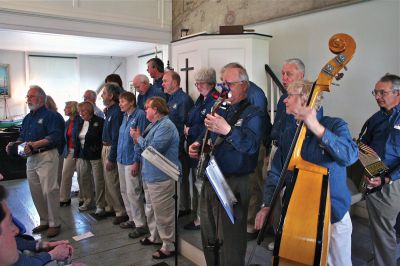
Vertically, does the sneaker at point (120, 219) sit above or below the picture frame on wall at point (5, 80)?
below

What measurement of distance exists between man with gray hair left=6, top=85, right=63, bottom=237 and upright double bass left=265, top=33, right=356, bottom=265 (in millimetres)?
Result: 2823

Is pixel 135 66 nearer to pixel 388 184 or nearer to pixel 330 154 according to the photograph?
pixel 388 184

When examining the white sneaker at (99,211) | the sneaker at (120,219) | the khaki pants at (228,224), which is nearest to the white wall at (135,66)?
the white sneaker at (99,211)

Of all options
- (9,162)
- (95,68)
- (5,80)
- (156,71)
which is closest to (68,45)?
(95,68)

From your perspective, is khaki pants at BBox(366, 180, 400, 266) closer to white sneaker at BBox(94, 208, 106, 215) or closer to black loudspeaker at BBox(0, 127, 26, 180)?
white sneaker at BBox(94, 208, 106, 215)

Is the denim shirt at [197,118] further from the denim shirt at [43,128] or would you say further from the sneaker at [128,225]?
the denim shirt at [43,128]

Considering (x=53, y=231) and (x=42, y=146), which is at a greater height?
(x=42, y=146)

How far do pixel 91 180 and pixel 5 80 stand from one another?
4.55 meters

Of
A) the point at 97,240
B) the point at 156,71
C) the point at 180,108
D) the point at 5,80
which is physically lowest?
the point at 97,240

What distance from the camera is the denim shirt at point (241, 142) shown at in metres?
2.01

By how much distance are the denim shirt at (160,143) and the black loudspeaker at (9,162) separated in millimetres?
4389

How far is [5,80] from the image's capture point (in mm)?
7574

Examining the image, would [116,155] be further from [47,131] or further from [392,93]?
[392,93]

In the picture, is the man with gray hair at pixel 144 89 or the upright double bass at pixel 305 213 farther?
the man with gray hair at pixel 144 89
